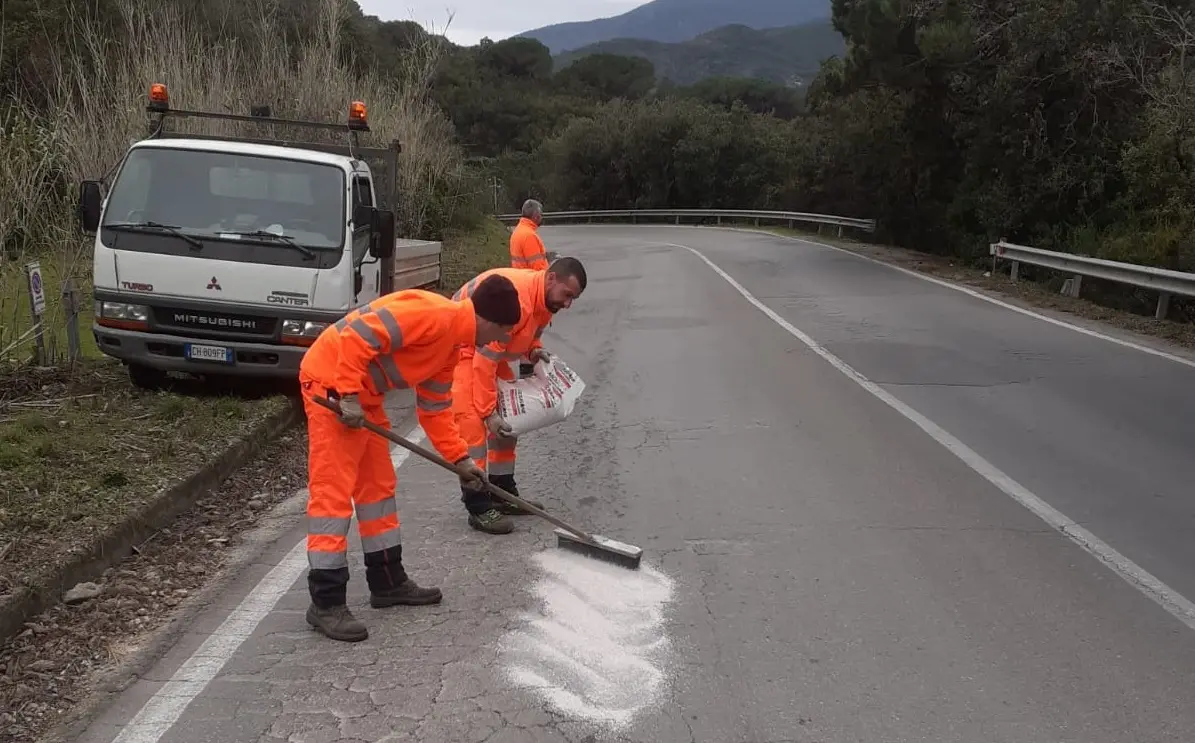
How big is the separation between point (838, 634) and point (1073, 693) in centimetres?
90

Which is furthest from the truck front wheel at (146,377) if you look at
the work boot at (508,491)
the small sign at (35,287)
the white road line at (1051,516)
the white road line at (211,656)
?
the white road line at (1051,516)

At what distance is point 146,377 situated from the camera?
812cm

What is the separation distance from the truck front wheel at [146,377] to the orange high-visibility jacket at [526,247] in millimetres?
4583

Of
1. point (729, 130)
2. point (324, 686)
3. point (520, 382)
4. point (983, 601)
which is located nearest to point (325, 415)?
point (324, 686)

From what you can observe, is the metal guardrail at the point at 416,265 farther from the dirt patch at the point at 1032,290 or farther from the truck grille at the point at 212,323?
the dirt patch at the point at 1032,290

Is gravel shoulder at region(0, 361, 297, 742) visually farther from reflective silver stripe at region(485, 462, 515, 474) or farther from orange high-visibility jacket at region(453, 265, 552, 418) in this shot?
orange high-visibility jacket at region(453, 265, 552, 418)

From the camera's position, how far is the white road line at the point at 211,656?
11.8 feet

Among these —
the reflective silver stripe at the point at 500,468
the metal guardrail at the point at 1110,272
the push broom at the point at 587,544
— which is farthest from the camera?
the metal guardrail at the point at 1110,272

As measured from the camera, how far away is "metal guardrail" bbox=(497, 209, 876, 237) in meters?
35.8

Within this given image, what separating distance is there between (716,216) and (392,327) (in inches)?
1746

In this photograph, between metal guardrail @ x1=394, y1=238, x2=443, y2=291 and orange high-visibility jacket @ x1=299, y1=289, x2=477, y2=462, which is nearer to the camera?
orange high-visibility jacket @ x1=299, y1=289, x2=477, y2=462

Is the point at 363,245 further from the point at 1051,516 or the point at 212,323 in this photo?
the point at 1051,516

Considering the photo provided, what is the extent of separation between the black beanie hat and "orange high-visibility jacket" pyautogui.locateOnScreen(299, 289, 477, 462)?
2.0 inches

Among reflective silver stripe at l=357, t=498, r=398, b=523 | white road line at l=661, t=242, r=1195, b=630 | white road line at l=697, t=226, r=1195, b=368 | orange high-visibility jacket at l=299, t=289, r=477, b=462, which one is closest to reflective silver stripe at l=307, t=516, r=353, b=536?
reflective silver stripe at l=357, t=498, r=398, b=523
